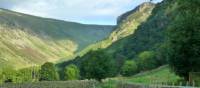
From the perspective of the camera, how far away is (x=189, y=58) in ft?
241

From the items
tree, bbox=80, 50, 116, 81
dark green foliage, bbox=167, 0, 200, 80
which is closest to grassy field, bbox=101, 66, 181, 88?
dark green foliage, bbox=167, 0, 200, 80

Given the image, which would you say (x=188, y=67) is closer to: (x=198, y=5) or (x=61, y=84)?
(x=198, y=5)

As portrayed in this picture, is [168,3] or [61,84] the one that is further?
[61,84]

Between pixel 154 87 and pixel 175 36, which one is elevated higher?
pixel 175 36

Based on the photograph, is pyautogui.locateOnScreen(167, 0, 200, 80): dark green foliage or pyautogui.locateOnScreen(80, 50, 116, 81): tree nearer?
pyautogui.locateOnScreen(167, 0, 200, 80): dark green foliage

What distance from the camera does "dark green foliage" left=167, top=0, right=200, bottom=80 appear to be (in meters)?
68.1

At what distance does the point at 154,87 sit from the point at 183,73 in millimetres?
25906

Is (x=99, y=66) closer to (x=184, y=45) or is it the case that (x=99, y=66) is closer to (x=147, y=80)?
(x=147, y=80)

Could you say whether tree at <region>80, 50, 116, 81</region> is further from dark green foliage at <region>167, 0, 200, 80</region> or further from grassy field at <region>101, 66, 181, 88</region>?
dark green foliage at <region>167, 0, 200, 80</region>

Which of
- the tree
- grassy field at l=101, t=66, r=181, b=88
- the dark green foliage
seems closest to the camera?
the dark green foliage

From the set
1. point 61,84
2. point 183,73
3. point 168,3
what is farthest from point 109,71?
point 168,3

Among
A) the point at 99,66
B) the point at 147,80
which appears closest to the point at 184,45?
the point at 147,80

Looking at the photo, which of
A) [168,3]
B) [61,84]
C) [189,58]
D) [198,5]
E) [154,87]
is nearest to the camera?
[168,3]

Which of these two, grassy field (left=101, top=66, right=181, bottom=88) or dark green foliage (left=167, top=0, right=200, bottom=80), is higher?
dark green foliage (left=167, top=0, right=200, bottom=80)
